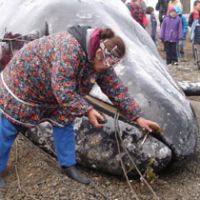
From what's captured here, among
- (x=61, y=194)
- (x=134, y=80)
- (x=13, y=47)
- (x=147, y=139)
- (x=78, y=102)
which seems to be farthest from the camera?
(x=13, y=47)

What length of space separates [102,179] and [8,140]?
93 cm

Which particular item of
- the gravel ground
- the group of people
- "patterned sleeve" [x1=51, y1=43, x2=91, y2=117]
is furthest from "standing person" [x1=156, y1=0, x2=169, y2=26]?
"patterned sleeve" [x1=51, y1=43, x2=91, y2=117]

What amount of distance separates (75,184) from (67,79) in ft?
3.49

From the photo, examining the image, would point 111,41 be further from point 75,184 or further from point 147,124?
point 75,184

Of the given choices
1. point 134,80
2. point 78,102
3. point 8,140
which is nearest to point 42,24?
point 134,80

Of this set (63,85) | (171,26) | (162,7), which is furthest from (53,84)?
(162,7)

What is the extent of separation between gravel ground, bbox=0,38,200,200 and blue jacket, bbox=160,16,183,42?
866 cm

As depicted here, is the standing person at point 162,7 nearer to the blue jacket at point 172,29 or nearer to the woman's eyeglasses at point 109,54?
the blue jacket at point 172,29

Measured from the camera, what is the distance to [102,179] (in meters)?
4.20

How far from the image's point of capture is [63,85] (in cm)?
344

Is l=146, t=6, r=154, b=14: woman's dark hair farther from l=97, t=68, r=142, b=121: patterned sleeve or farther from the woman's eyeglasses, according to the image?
the woman's eyeglasses

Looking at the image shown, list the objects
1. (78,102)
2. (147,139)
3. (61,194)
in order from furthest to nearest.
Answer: (147,139) < (61,194) < (78,102)

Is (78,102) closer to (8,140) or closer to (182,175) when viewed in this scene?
(8,140)

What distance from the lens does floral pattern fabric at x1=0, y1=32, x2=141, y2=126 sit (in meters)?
3.45
